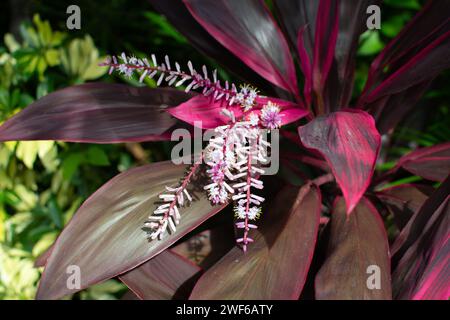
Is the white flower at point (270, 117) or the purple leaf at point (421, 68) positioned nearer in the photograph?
the white flower at point (270, 117)

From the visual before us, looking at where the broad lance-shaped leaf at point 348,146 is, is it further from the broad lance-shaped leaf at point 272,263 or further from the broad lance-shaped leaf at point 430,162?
the broad lance-shaped leaf at point 430,162

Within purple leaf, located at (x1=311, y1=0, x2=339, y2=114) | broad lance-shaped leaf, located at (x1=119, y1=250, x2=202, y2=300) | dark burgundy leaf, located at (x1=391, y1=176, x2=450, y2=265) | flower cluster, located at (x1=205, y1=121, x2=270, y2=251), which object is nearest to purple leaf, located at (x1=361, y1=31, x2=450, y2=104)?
purple leaf, located at (x1=311, y1=0, x2=339, y2=114)

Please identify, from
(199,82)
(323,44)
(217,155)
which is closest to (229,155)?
(217,155)

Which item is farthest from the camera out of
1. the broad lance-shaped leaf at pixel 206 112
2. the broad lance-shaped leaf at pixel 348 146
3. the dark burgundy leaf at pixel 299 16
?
the dark burgundy leaf at pixel 299 16

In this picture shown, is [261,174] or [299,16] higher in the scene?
A: [299,16]

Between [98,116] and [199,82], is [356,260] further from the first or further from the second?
[98,116]

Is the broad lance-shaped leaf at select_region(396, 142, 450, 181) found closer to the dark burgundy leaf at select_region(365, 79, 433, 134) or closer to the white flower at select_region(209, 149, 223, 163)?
the dark burgundy leaf at select_region(365, 79, 433, 134)

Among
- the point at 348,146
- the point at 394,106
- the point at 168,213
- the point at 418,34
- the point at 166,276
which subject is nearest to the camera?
the point at 348,146

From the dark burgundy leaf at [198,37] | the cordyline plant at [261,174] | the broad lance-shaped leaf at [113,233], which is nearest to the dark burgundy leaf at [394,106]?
the cordyline plant at [261,174]
